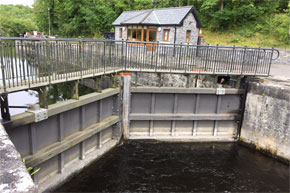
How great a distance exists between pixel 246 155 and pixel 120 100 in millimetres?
5846

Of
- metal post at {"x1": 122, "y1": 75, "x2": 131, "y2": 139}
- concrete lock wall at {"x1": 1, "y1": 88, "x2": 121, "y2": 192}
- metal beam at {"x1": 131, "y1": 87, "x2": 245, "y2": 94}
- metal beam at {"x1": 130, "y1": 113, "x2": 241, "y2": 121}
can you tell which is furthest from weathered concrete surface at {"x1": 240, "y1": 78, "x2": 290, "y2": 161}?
concrete lock wall at {"x1": 1, "y1": 88, "x2": 121, "y2": 192}

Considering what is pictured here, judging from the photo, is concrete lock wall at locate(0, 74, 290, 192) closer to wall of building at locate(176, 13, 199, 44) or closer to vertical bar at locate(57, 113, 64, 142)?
vertical bar at locate(57, 113, 64, 142)

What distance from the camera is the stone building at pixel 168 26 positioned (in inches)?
786

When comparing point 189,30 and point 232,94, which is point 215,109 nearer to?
point 232,94

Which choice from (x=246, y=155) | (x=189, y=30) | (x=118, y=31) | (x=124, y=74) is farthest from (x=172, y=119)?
(x=118, y=31)

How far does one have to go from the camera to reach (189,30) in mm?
20734

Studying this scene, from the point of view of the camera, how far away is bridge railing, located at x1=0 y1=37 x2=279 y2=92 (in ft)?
18.5

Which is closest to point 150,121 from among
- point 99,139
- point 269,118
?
point 99,139

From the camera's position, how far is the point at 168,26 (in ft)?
66.5

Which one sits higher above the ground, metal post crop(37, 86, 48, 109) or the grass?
the grass

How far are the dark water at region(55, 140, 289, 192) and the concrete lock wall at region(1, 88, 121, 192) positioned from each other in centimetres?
45

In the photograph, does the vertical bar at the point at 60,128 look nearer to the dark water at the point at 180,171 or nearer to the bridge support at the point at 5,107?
the dark water at the point at 180,171

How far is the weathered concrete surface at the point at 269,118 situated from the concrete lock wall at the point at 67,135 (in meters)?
5.94

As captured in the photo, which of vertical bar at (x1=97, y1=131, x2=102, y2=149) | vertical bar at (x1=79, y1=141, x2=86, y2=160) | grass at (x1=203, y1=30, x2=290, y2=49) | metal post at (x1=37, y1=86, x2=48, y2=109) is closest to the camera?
metal post at (x1=37, y1=86, x2=48, y2=109)
